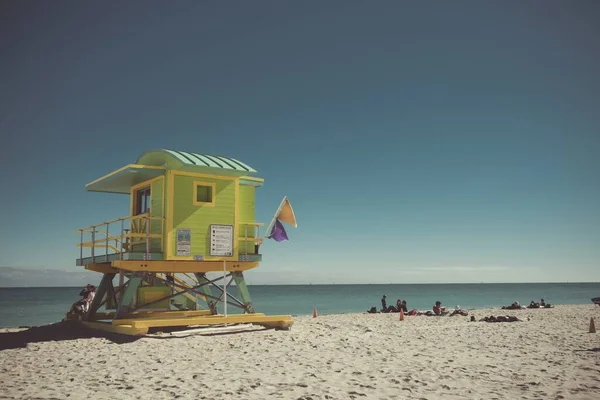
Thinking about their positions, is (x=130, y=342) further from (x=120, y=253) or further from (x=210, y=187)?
(x=210, y=187)

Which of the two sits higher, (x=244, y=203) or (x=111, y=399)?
(x=244, y=203)

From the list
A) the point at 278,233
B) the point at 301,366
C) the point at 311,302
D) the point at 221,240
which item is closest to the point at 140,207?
the point at 221,240

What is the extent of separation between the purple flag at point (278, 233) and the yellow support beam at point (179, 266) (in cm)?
122

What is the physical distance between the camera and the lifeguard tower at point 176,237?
17.1 metres

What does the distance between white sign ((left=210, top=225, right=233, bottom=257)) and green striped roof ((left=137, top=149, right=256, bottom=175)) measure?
2.05 meters

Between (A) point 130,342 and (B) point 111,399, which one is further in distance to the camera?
(A) point 130,342

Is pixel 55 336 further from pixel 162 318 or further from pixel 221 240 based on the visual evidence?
pixel 221 240

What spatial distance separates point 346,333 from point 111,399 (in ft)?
32.4

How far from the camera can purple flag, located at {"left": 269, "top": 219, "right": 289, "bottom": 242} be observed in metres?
18.7

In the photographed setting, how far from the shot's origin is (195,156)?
18.2m

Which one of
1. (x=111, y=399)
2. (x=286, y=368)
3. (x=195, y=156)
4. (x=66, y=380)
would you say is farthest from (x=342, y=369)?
(x=195, y=156)

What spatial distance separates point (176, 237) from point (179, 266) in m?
1.08

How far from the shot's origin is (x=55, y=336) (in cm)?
1680

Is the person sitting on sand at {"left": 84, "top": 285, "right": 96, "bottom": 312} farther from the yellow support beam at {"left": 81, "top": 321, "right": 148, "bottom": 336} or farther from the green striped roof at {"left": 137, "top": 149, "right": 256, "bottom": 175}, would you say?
the green striped roof at {"left": 137, "top": 149, "right": 256, "bottom": 175}
